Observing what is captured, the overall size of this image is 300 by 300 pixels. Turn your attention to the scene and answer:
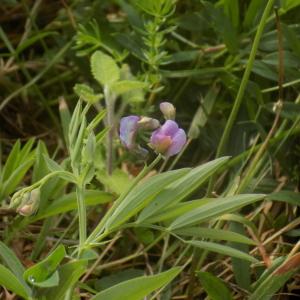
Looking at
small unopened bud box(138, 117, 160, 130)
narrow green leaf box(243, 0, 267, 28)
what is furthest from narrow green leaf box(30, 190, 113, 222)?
narrow green leaf box(243, 0, 267, 28)

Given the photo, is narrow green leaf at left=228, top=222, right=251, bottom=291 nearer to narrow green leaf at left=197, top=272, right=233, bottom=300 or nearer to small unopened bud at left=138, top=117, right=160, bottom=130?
narrow green leaf at left=197, top=272, right=233, bottom=300

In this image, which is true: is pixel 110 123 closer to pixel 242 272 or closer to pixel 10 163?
pixel 10 163

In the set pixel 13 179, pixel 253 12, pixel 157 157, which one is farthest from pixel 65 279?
pixel 253 12

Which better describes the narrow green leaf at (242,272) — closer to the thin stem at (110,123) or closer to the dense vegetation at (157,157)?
the dense vegetation at (157,157)

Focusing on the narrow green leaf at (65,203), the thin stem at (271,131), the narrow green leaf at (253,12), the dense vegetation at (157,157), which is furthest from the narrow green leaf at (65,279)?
the narrow green leaf at (253,12)

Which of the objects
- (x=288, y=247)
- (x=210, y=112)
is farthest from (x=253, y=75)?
(x=288, y=247)

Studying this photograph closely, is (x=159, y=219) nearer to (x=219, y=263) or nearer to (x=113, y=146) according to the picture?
(x=219, y=263)

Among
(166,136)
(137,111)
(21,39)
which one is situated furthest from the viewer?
(21,39)
